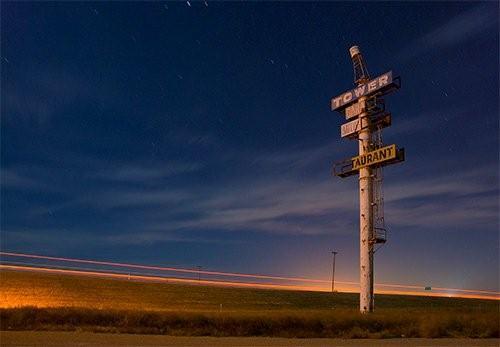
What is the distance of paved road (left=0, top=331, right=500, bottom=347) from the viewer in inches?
Result: 619

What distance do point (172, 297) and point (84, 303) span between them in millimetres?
10186

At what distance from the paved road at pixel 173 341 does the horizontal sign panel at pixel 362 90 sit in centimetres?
1581

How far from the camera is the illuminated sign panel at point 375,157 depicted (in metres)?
28.8

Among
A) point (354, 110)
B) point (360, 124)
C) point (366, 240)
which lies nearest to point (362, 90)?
point (354, 110)

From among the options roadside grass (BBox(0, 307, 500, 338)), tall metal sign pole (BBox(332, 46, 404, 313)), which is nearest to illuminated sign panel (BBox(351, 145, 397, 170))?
tall metal sign pole (BBox(332, 46, 404, 313))

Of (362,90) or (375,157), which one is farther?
(362,90)

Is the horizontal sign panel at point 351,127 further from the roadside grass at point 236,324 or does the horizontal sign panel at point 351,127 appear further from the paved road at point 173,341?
the paved road at point 173,341

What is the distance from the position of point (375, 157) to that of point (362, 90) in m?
4.67

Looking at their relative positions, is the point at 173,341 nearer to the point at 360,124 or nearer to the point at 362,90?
the point at 360,124

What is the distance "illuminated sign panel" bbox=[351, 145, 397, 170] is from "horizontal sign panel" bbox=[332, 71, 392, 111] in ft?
12.7

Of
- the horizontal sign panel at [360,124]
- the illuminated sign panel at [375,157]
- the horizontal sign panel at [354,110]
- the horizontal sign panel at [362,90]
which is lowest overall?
the illuminated sign panel at [375,157]

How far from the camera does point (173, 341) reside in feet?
56.5

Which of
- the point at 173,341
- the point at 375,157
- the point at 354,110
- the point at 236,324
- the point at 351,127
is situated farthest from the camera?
the point at 351,127

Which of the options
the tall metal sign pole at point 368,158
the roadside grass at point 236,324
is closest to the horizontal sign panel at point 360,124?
the tall metal sign pole at point 368,158
